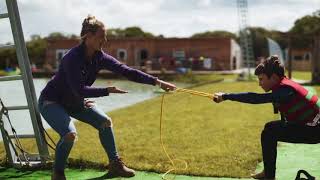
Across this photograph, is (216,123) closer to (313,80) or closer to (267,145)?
(267,145)

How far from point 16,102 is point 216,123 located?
5550 millimetres

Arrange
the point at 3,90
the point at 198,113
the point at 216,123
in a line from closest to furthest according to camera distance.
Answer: the point at 3,90 → the point at 216,123 → the point at 198,113

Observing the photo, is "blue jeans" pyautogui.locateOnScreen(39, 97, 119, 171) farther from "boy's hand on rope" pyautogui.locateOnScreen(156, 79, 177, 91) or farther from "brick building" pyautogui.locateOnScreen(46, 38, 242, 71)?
"brick building" pyautogui.locateOnScreen(46, 38, 242, 71)

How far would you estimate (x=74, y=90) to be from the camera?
560cm

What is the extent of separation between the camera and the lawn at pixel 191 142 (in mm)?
6922

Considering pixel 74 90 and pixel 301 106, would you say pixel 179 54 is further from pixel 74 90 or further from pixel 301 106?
pixel 301 106

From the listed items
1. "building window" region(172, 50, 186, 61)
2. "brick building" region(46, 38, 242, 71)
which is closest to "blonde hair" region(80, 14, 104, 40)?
"brick building" region(46, 38, 242, 71)

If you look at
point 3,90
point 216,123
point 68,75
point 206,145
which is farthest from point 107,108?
point 68,75

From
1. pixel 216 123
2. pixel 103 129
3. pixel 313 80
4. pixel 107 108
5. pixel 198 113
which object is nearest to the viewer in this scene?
pixel 103 129

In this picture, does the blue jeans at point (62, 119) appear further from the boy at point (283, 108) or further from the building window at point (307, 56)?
the building window at point (307, 56)

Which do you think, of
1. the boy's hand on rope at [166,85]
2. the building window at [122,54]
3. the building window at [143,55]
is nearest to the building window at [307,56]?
the building window at [143,55]

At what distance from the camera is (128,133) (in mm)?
10430

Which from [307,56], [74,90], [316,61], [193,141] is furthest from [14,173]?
[307,56]

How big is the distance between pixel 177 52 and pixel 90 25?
163 ft
